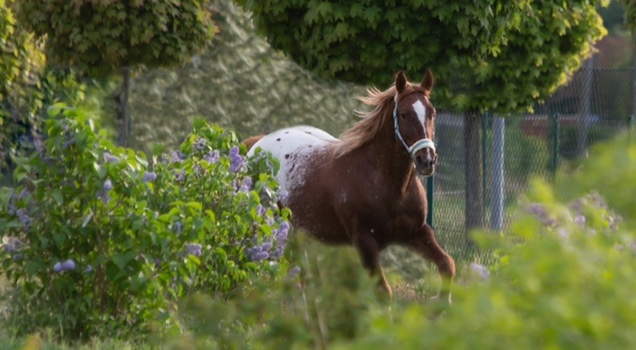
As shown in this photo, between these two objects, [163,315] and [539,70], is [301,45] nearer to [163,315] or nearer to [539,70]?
[539,70]

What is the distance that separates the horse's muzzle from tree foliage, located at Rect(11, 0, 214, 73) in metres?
3.77

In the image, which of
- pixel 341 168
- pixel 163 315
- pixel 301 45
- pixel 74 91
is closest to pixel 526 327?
pixel 163 315

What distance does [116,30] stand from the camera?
11.3 m

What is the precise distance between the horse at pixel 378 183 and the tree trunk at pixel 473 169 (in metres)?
3.90

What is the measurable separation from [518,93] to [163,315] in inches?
282

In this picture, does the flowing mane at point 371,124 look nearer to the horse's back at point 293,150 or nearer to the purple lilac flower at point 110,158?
the horse's back at point 293,150

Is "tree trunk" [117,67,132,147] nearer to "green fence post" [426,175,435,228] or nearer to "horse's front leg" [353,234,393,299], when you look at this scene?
"green fence post" [426,175,435,228]

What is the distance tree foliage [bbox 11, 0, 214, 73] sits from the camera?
37.2ft

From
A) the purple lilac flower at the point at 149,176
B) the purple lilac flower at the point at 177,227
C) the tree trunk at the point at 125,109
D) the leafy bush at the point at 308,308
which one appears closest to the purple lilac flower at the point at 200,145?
the purple lilac flower at the point at 149,176

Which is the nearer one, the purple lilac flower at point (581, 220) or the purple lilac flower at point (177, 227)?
the purple lilac flower at point (581, 220)

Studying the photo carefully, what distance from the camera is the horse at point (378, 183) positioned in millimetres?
8539

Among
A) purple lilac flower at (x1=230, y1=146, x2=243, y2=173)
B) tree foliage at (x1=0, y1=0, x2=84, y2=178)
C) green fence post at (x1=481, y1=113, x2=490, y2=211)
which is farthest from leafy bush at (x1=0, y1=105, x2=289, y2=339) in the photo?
green fence post at (x1=481, y1=113, x2=490, y2=211)

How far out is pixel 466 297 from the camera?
9.66 feet

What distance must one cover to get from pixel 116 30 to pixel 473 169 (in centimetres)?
411
